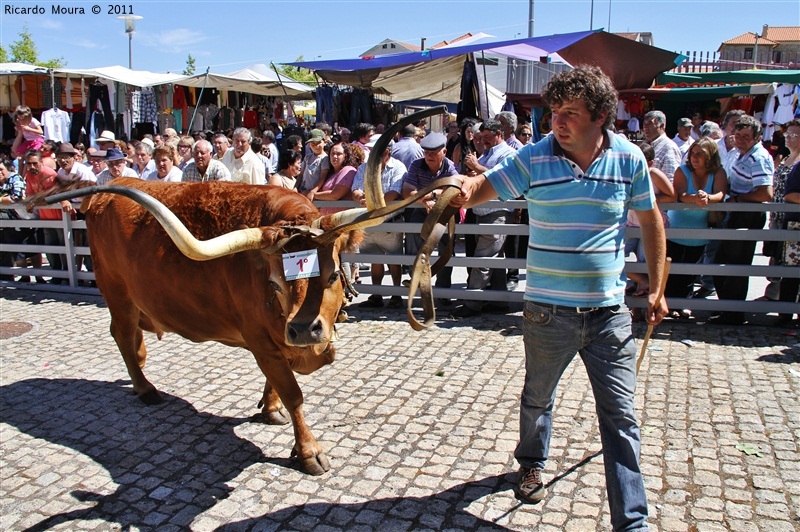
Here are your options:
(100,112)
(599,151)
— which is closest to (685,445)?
(599,151)

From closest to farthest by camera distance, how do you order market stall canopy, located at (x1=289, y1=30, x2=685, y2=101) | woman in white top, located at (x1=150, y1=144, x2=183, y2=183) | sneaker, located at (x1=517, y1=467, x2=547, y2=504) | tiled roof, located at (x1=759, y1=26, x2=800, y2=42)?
1. sneaker, located at (x1=517, y1=467, x2=547, y2=504)
2. woman in white top, located at (x1=150, y1=144, x2=183, y2=183)
3. market stall canopy, located at (x1=289, y1=30, x2=685, y2=101)
4. tiled roof, located at (x1=759, y1=26, x2=800, y2=42)

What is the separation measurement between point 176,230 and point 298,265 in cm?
72

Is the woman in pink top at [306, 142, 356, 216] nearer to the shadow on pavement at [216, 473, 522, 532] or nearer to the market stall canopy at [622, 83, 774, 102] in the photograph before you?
the shadow on pavement at [216, 473, 522, 532]

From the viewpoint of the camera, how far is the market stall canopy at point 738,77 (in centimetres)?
1441

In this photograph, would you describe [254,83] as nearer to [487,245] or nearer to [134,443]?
[487,245]

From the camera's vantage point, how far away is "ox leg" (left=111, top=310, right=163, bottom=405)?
5555mm

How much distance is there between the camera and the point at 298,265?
3.84 meters

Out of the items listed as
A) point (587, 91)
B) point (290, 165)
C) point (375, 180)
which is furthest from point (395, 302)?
point (587, 91)

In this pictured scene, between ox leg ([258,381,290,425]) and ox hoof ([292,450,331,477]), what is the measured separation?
2.68ft

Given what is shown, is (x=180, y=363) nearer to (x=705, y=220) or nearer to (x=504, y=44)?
(x=705, y=220)

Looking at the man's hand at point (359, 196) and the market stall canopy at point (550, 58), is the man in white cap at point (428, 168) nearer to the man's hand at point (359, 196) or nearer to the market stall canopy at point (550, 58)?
the man's hand at point (359, 196)

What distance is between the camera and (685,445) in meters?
4.46

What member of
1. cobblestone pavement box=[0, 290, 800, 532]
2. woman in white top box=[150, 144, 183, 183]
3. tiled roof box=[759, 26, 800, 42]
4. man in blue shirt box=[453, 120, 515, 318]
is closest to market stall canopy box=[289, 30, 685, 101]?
man in blue shirt box=[453, 120, 515, 318]

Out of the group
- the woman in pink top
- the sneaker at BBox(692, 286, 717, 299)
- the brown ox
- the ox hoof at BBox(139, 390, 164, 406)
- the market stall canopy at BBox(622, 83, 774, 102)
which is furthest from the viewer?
the market stall canopy at BBox(622, 83, 774, 102)
